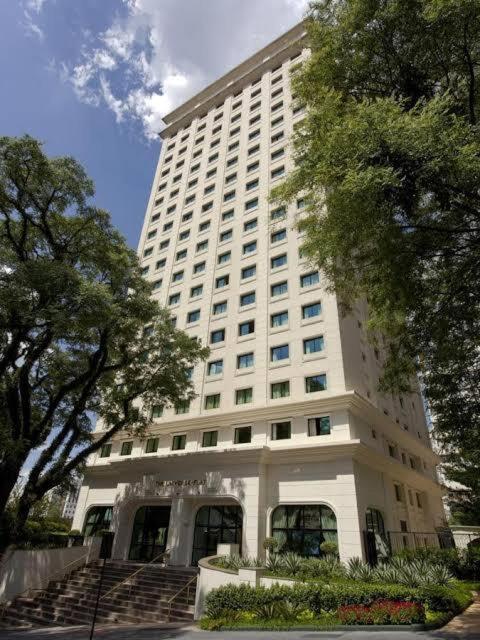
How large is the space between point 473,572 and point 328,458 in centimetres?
818

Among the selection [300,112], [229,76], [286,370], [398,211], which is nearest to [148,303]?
[286,370]

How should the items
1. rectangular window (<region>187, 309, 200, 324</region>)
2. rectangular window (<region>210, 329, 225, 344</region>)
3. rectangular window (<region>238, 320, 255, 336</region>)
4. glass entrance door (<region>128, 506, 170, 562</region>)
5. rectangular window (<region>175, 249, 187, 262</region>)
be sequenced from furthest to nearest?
rectangular window (<region>175, 249, 187, 262</region>) < rectangular window (<region>187, 309, 200, 324</region>) < rectangular window (<region>210, 329, 225, 344</region>) < rectangular window (<region>238, 320, 255, 336</region>) < glass entrance door (<region>128, 506, 170, 562</region>)

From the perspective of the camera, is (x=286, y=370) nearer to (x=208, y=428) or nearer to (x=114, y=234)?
(x=208, y=428)

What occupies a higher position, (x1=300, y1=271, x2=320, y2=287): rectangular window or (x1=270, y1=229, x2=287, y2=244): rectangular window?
(x1=270, y1=229, x2=287, y2=244): rectangular window

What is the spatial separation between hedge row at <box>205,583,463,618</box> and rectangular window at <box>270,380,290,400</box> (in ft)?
32.8

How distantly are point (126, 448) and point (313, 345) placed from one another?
14.6 metres

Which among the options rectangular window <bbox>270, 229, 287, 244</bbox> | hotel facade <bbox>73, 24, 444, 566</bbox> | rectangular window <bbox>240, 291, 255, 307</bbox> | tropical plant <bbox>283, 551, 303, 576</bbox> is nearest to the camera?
tropical plant <bbox>283, 551, 303, 576</bbox>

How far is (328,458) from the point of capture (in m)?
18.5

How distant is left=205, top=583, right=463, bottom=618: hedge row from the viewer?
10.9 metres

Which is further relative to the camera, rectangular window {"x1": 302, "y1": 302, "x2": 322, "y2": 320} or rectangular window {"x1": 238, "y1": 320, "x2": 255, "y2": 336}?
rectangular window {"x1": 238, "y1": 320, "x2": 255, "y2": 336}

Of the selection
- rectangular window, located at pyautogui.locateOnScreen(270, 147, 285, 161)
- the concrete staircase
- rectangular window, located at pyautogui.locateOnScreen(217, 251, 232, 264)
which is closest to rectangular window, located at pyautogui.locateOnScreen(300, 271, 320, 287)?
rectangular window, located at pyautogui.locateOnScreen(217, 251, 232, 264)

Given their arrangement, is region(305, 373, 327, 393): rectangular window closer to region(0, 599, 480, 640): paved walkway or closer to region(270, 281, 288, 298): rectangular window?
region(270, 281, 288, 298): rectangular window

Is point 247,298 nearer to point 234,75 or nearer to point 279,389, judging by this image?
point 279,389

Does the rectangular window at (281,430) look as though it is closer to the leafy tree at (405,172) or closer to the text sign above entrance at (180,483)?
the text sign above entrance at (180,483)
